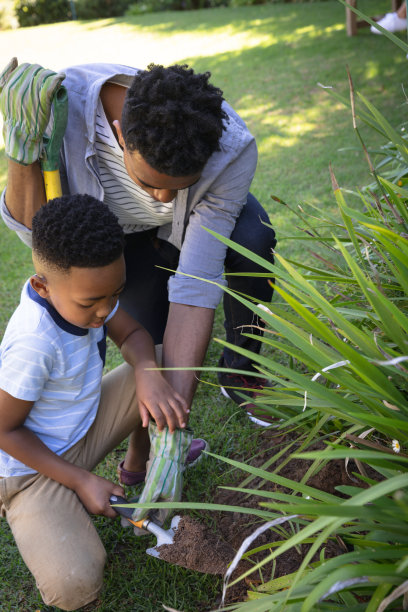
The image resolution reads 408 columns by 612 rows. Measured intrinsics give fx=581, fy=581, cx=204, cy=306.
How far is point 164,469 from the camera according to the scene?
1657mm

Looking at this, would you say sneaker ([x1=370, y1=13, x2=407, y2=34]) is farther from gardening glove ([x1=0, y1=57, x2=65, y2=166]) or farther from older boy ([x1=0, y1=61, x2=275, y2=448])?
gardening glove ([x1=0, y1=57, x2=65, y2=166])

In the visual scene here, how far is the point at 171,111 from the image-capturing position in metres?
1.53

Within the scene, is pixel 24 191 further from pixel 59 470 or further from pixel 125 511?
pixel 125 511

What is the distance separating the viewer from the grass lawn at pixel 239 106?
5.85 ft

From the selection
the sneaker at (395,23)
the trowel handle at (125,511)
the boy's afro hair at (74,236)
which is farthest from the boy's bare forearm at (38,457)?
the sneaker at (395,23)

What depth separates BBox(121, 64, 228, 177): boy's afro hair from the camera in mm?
1538

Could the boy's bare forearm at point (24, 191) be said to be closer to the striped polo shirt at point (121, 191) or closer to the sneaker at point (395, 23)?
the striped polo shirt at point (121, 191)

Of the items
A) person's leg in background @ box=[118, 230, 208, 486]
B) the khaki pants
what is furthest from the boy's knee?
person's leg in background @ box=[118, 230, 208, 486]

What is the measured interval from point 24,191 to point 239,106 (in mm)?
4608

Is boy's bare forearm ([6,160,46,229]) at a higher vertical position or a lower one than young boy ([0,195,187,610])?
higher

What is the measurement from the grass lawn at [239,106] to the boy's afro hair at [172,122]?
1.83 feet

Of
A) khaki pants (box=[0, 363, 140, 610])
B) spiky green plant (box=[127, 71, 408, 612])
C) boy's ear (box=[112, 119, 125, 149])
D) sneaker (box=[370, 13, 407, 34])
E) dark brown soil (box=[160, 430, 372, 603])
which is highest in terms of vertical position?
boy's ear (box=[112, 119, 125, 149])

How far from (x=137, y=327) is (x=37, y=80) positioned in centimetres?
82

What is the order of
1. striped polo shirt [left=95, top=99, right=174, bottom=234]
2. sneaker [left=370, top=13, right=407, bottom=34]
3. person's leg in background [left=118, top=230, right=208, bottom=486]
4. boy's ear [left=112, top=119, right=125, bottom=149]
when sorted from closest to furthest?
boy's ear [left=112, top=119, right=125, bottom=149]
striped polo shirt [left=95, top=99, right=174, bottom=234]
person's leg in background [left=118, top=230, right=208, bottom=486]
sneaker [left=370, top=13, right=407, bottom=34]
